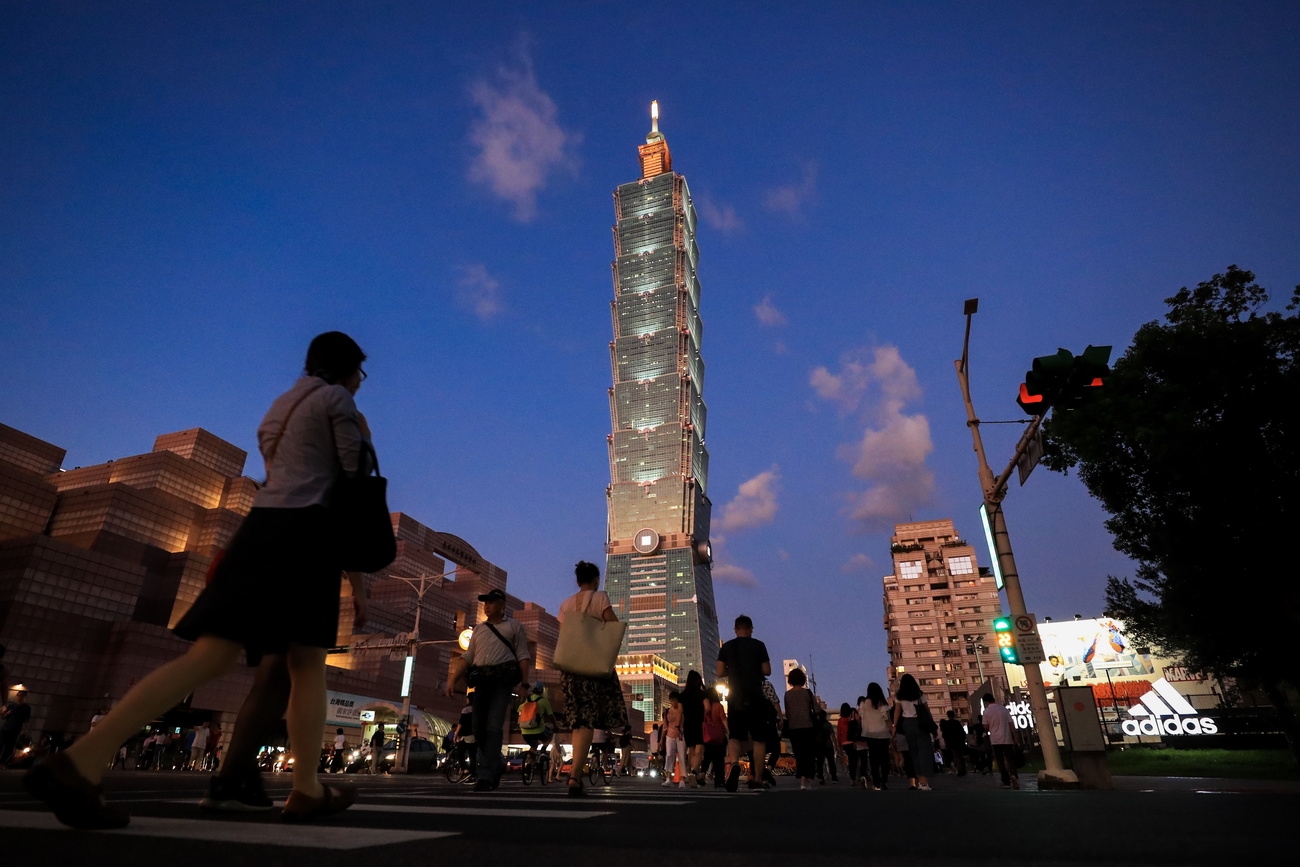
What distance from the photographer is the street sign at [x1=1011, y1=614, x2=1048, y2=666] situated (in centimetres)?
988

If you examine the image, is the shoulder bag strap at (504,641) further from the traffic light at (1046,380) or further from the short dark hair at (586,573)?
the traffic light at (1046,380)

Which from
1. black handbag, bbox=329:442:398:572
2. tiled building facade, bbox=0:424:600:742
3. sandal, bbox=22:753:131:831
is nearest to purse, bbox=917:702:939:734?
black handbag, bbox=329:442:398:572

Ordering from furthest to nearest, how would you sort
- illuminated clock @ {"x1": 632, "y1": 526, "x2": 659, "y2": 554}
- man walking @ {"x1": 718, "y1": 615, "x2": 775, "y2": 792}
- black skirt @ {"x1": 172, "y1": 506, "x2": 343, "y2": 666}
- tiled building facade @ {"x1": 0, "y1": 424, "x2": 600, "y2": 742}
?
illuminated clock @ {"x1": 632, "y1": 526, "x2": 659, "y2": 554}
tiled building facade @ {"x1": 0, "y1": 424, "x2": 600, "y2": 742}
man walking @ {"x1": 718, "y1": 615, "x2": 775, "y2": 792}
black skirt @ {"x1": 172, "y1": 506, "x2": 343, "y2": 666}

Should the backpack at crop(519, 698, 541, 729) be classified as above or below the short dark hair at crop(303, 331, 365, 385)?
below

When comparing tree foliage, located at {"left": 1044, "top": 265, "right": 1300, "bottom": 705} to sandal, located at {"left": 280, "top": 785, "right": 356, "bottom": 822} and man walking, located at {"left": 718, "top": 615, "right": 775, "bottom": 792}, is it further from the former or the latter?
sandal, located at {"left": 280, "top": 785, "right": 356, "bottom": 822}

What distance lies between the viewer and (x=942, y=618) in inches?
4975

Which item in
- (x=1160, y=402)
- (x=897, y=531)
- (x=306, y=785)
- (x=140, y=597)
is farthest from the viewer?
(x=897, y=531)

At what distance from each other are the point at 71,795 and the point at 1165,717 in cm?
4196

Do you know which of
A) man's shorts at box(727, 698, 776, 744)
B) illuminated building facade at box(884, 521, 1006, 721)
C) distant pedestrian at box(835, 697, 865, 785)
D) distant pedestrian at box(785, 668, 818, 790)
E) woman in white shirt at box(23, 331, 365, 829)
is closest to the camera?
woman in white shirt at box(23, 331, 365, 829)

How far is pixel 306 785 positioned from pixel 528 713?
7219 millimetres

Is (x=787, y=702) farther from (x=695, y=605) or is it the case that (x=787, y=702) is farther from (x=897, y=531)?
(x=695, y=605)

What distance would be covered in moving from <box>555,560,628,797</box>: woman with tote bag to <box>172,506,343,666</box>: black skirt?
140 inches

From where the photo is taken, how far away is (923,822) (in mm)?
3004

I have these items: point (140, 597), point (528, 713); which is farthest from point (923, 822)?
point (140, 597)
